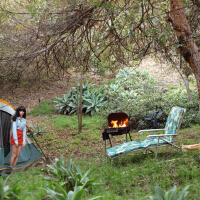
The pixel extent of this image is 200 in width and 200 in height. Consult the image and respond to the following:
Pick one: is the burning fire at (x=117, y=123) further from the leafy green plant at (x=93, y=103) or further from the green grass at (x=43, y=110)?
the green grass at (x=43, y=110)

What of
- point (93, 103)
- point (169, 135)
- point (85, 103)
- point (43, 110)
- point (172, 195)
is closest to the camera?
point (172, 195)

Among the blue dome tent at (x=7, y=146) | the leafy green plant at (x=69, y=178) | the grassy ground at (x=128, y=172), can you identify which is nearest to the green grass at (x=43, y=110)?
the grassy ground at (x=128, y=172)

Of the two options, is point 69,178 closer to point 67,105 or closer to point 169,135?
point 169,135

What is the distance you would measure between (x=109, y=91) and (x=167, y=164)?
8.30 m

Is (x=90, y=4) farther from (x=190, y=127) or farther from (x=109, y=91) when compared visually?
(x=109, y=91)

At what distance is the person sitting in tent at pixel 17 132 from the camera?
618 cm

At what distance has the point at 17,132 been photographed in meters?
6.30

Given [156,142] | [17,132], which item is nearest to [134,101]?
[156,142]

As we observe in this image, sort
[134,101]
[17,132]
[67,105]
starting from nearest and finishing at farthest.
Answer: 1. [17,132]
2. [134,101]
3. [67,105]

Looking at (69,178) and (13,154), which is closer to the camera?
(69,178)

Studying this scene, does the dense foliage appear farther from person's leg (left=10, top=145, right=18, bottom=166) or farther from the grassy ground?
person's leg (left=10, top=145, right=18, bottom=166)

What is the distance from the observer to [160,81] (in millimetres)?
14859

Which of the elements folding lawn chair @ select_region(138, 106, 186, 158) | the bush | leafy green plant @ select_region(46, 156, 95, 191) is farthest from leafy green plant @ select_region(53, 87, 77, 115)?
leafy green plant @ select_region(46, 156, 95, 191)

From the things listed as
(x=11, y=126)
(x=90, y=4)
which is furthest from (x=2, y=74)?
(x=90, y=4)
